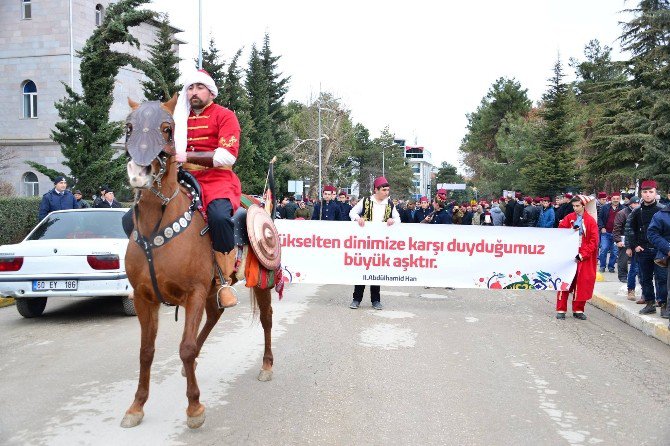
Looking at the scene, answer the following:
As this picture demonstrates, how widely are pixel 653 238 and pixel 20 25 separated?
36.0 meters

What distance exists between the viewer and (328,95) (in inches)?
2628

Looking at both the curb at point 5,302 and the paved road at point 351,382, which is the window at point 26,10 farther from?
the paved road at point 351,382

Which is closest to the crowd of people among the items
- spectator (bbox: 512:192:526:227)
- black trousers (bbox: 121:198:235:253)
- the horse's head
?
spectator (bbox: 512:192:526:227)

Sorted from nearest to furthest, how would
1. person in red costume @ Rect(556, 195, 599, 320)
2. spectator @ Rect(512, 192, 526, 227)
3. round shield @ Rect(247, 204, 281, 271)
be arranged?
1. round shield @ Rect(247, 204, 281, 271)
2. person in red costume @ Rect(556, 195, 599, 320)
3. spectator @ Rect(512, 192, 526, 227)

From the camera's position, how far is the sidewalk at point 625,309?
974cm

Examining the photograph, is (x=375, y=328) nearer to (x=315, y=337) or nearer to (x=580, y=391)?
(x=315, y=337)

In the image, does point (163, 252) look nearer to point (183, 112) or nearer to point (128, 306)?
point (183, 112)

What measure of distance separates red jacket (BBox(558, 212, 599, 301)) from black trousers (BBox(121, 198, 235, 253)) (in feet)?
25.2

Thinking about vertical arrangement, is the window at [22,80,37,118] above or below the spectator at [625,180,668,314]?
above

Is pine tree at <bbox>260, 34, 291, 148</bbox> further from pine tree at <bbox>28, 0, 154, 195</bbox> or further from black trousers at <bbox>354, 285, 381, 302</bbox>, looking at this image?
black trousers at <bbox>354, 285, 381, 302</bbox>

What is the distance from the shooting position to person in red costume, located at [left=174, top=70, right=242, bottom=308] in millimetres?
5375

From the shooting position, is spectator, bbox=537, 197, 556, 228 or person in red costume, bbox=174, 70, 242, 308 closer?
person in red costume, bbox=174, 70, 242, 308

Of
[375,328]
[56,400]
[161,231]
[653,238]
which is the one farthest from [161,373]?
[653,238]

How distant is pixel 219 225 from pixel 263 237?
853 mm
